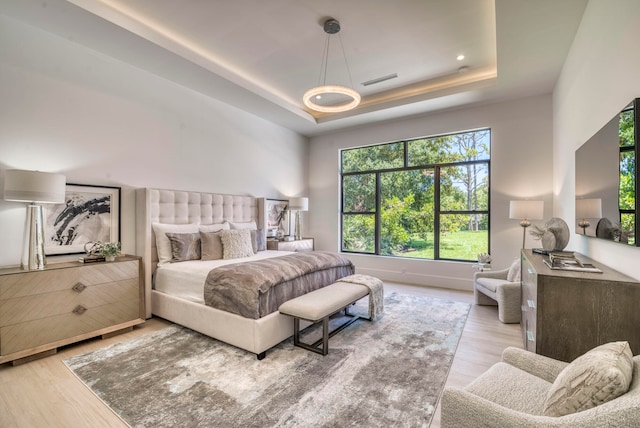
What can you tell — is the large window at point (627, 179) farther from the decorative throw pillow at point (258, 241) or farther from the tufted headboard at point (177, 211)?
the tufted headboard at point (177, 211)

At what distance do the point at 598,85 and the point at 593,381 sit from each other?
96.4 inches

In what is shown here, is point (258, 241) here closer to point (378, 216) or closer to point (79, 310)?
point (79, 310)

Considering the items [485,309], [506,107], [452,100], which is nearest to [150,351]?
[485,309]

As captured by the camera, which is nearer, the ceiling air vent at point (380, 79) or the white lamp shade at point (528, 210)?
the white lamp shade at point (528, 210)

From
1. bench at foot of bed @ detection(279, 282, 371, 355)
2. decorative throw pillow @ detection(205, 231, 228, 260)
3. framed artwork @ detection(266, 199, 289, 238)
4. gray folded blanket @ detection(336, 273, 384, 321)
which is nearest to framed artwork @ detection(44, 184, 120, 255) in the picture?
decorative throw pillow @ detection(205, 231, 228, 260)

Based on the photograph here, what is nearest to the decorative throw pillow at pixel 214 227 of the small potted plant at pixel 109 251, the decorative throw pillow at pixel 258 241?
the decorative throw pillow at pixel 258 241

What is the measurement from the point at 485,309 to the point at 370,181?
3142mm

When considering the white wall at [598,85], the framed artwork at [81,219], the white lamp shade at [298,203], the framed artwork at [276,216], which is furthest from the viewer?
the white lamp shade at [298,203]

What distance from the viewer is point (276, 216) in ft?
18.8

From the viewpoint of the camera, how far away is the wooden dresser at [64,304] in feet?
7.73

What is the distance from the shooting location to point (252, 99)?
14.8 ft

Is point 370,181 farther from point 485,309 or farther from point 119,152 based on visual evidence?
point 119,152

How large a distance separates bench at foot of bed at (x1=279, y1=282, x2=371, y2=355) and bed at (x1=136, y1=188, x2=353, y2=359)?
0.14 metres

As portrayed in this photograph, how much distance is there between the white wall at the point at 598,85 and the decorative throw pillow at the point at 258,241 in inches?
154
